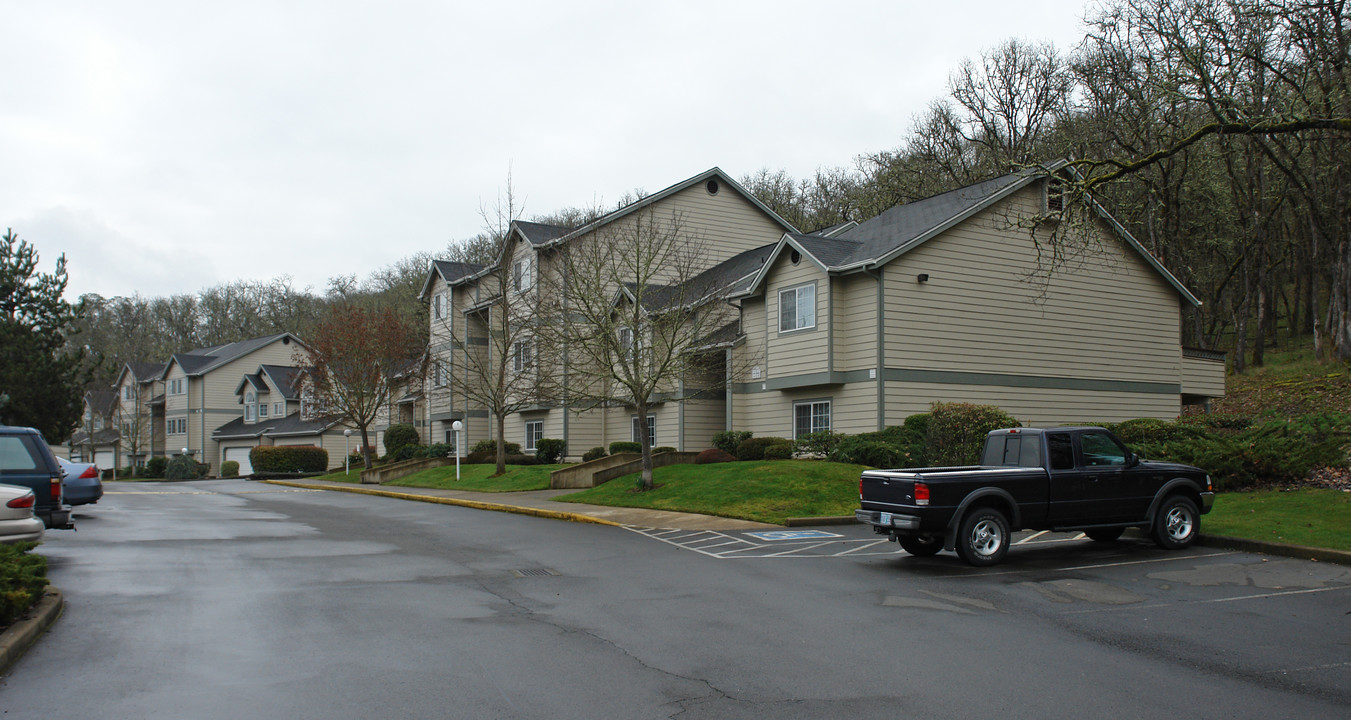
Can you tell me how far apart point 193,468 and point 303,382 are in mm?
18915

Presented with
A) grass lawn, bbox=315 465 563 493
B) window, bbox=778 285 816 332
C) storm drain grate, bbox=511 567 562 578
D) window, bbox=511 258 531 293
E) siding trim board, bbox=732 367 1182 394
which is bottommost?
grass lawn, bbox=315 465 563 493

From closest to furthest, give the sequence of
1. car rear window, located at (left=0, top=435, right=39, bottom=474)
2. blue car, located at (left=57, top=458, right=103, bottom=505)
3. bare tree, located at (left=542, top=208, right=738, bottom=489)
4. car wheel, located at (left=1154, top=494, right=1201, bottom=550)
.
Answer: car wheel, located at (left=1154, top=494, right=1201, bottom=550), car rear window, located at (left=0, top=435, right=39, bottom=474), blue car, located at (left=57, top=458, right=103, bottom=505), bare tree, located at (left=542, top=208, right=738, bottom=489)

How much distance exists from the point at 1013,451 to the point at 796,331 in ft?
44.3

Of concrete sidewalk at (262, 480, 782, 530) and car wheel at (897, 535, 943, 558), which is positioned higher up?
car wheel at (897, 535, 943, 558)

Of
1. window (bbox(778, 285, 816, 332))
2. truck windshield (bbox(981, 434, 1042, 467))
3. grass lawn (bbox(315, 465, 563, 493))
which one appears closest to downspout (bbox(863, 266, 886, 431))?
window (bbox(778, 285, 816, 332))

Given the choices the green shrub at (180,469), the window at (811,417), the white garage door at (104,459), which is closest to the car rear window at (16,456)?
the window at (811,417)

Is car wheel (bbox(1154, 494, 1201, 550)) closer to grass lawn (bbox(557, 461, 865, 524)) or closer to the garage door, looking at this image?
grass lawn (bbox(557, 461, 865, 524))

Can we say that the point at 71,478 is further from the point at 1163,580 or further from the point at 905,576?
the point at 1163,580

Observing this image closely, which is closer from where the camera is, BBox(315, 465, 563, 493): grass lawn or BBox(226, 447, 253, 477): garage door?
BBox(315, 465, 563, 493): grass lawn

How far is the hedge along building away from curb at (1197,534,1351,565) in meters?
10.7

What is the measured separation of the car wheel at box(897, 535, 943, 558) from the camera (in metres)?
13.3

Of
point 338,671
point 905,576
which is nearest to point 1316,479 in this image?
point 905,576

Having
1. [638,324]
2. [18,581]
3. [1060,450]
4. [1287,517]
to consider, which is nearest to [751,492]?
[638,324]

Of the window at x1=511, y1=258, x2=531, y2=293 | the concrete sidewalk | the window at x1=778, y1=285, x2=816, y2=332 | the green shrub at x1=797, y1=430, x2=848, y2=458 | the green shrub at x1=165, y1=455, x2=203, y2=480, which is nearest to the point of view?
the concrete sidewalk
